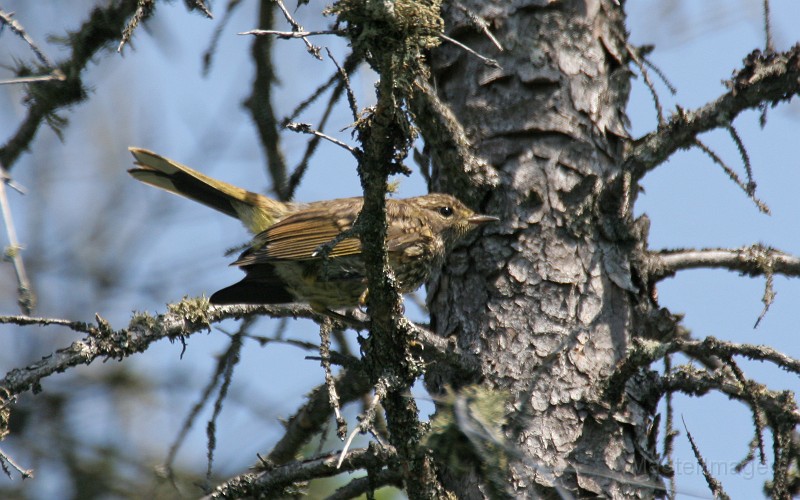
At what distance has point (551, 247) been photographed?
349 centimetres

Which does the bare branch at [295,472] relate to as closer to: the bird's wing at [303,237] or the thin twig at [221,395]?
the thin twig at [221,395]

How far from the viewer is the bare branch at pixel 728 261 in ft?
11.6

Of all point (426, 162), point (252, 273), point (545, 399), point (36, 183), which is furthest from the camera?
point (36, 183)

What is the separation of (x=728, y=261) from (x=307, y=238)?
2265 millimetres

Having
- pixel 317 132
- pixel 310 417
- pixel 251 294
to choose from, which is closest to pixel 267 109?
pixel 251 294

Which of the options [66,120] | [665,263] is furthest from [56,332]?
[665,263]

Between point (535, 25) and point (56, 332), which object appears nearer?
point (535, 25)

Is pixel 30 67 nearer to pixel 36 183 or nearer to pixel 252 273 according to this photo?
pixel 252 273

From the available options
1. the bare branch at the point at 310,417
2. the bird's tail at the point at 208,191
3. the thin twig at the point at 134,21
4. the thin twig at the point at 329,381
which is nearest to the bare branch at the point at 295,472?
the thin twig at the point at 329,381

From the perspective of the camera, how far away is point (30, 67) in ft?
11.3

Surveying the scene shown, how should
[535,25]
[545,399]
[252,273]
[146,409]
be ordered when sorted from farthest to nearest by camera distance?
[146,409], [252,273], [535,25], [545,399]

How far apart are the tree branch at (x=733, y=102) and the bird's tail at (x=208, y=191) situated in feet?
8.02

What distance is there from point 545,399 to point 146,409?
3.44 m

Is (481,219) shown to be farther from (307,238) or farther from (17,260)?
(17,260)
